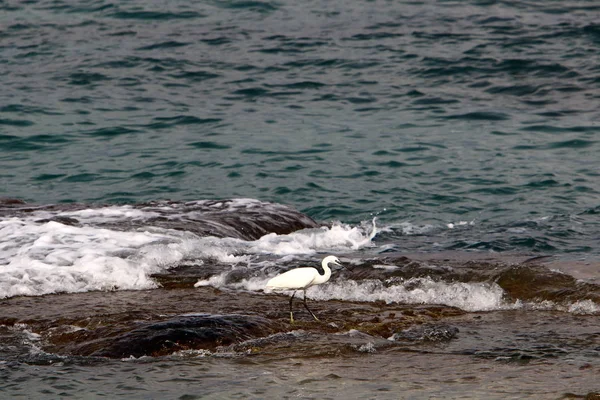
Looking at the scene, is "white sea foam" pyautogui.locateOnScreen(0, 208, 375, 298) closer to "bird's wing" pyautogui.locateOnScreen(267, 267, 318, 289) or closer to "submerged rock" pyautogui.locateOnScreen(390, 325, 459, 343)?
"bird's wing" pyautogui.locateOnScreen(267, 267, 318, 289)

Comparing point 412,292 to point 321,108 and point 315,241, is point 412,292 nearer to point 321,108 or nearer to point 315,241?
point 315,241

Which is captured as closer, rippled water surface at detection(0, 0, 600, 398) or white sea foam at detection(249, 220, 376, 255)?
rippled water surface at detection(0, 0, 600, 398)

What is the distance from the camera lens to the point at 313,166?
42.9ft

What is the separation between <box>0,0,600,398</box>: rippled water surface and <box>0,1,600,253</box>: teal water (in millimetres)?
50

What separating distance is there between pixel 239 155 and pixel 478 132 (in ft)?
10.8

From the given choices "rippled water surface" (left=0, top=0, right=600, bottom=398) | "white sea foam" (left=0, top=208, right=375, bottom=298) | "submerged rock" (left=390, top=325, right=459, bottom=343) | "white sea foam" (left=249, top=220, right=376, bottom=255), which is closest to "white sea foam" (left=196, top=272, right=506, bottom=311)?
"rippled water surface" (left=0, top=0, right=600, bottom=398)

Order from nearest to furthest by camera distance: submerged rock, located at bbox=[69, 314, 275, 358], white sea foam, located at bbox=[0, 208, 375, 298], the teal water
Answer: submerged rock, located at bbox=[69, 314, 275, 358]
white sea foam, located at bbox=[0, 208, 375, 298]
the teal water

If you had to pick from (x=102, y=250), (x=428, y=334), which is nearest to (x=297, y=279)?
(x=428, y=334)

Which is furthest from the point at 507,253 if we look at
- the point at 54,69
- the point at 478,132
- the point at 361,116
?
the point at 54,69

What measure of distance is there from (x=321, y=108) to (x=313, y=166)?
100 inches

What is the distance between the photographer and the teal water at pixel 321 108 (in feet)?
39.6

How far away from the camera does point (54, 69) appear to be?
58.1ft

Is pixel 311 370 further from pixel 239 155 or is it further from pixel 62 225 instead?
pixel 239 155

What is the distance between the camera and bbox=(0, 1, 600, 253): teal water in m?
12.1
